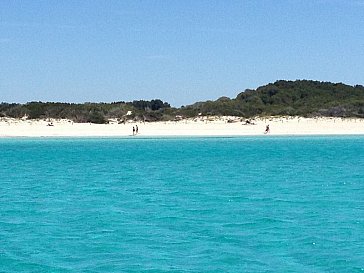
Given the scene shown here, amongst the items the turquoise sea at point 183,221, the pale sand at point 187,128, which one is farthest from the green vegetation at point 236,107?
the turquoise sea at point 183,221

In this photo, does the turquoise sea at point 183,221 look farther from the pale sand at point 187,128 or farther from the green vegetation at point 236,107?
the green vegetation at point 236,107

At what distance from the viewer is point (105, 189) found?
20.3 m

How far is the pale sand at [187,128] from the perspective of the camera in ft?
208

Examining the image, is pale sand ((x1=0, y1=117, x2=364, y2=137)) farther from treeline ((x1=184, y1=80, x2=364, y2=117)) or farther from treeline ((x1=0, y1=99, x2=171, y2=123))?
treeline ((x1=184, y1=80, x2=364, y2=117))

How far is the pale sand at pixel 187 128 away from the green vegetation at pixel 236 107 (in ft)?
11.6

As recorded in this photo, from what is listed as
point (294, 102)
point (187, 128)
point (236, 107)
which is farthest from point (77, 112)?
Result: point (294, 102)

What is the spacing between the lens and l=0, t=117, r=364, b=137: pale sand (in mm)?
63344

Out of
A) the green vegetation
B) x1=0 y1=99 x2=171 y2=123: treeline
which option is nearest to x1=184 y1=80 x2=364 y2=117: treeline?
the green vegetation

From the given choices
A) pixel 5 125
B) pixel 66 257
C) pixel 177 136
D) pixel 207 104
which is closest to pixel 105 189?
pixel 66 257

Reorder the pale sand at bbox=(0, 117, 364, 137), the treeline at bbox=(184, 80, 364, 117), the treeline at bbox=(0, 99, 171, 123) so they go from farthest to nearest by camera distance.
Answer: the treeline at bbox=(184, 80, 364, 117), the treeline at bbox=(0, 99, 171, 123), the pale sand at bbox=(0, 117, 364, 137)

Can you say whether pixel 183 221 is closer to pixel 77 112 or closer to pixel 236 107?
pixel 77 112

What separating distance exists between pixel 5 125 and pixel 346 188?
1958 inches

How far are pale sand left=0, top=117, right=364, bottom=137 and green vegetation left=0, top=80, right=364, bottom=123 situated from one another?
3.55m

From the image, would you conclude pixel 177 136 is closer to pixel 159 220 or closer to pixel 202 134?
pixel 202 134
